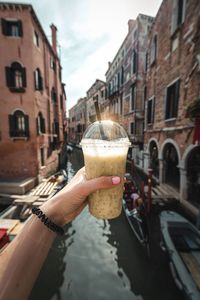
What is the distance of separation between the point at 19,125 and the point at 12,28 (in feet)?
19.3

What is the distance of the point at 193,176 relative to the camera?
24.8 ft

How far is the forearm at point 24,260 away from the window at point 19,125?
10144 mm

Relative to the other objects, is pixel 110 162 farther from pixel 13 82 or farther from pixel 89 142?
pixel 13 82

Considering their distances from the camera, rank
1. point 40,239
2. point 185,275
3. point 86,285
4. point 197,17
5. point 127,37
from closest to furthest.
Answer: point 40,239 → point 185,275 → point 86,285 → point 197,17 → point 127,37

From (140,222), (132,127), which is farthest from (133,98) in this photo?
(140,222)

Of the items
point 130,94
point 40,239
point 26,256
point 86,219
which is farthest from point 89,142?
point 130,94

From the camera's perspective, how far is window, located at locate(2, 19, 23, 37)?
30.4ft

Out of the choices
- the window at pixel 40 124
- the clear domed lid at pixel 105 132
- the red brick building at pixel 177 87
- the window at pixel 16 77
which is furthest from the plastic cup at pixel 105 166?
the window at pixel 16 77

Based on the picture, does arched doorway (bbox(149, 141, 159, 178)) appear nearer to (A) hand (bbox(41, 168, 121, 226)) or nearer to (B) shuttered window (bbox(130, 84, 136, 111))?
(B) shuttered window (bbox(130, 84, 136, 111))

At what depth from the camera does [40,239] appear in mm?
1252

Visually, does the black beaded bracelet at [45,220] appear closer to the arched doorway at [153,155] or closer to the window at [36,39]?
the arched doorway at [153,155]

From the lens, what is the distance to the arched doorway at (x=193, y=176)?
6.95m

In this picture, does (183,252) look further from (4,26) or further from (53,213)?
(4,26)

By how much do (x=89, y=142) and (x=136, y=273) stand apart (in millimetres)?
5075
